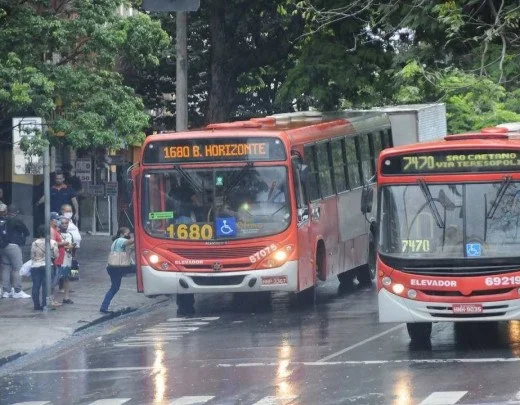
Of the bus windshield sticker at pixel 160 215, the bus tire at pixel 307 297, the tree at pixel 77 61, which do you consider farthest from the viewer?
the tree at pixel 77 61

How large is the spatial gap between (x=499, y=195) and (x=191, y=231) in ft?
21.7

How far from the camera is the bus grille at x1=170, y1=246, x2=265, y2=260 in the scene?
22688mm

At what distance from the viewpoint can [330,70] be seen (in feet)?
99.8

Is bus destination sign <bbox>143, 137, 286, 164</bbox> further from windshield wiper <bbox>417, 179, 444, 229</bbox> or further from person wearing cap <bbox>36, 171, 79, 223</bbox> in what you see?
person wearing cap <bbox>36, 171, 79, 223</bbox>

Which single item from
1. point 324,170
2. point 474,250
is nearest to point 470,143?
point 474,250

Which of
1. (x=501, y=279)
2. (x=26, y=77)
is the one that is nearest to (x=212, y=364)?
(x=501, y=279)

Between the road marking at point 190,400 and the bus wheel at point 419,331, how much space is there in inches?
→ 163

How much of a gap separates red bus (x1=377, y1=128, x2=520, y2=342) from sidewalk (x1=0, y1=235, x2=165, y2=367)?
5538mm

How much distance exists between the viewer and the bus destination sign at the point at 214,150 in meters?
22.8

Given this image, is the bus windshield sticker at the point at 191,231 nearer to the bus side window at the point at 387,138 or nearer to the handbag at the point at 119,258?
the handbag at the point at 119,258

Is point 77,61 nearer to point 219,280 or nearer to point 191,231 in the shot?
point 191,231

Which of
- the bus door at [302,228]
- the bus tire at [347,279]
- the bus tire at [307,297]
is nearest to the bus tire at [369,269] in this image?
the bus tire at [347,279]

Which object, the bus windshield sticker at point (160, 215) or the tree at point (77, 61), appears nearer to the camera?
the bus windshield sticker at point (160, 215)

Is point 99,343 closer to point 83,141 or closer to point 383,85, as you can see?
point 83,141
